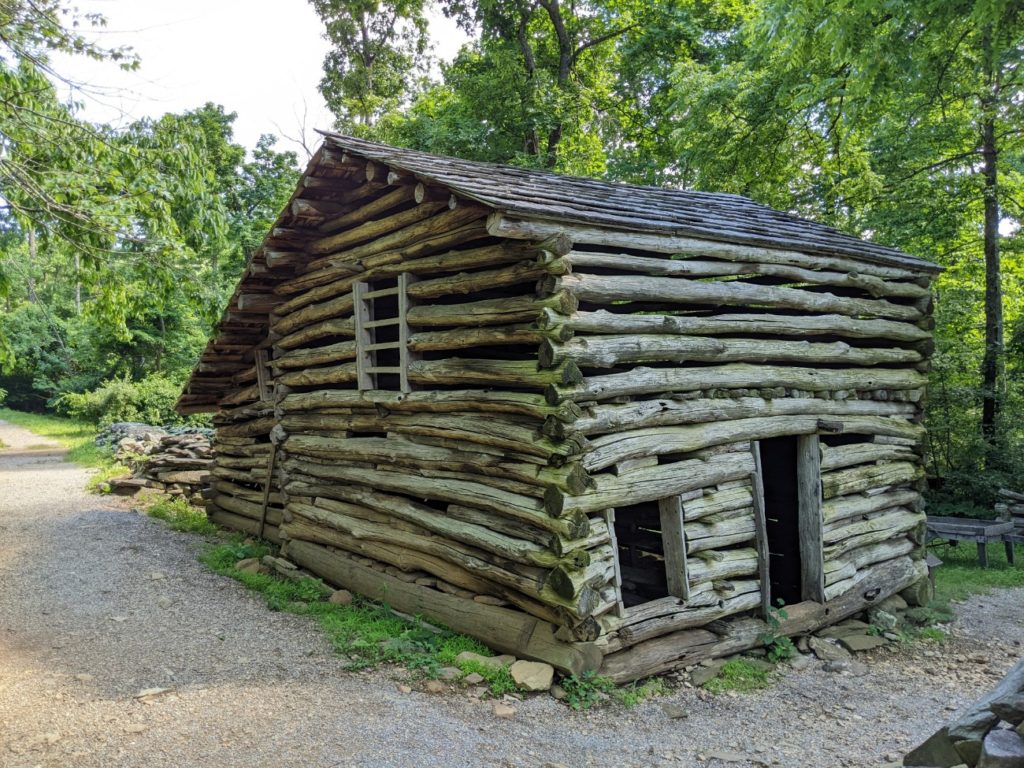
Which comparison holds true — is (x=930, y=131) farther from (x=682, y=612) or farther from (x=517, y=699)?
(x=517, y=699)

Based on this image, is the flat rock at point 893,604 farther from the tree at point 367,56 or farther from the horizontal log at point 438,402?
the tree at point 367,56

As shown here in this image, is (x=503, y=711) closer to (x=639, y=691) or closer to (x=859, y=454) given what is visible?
(x=639, y=691)

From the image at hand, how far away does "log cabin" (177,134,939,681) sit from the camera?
582cm

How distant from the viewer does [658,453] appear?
621 centimetres

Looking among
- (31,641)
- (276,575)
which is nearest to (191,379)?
(276,575)

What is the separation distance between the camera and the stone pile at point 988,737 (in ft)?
9.66

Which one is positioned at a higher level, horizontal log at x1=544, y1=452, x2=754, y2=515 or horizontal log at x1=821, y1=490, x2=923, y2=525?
horizontal log at x1=544, y1=452, x2=754, y2=515

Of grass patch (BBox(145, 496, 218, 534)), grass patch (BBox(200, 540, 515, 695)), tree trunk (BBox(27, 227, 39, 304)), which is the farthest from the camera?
grass patch (BBox(145, 496, 218, 534))

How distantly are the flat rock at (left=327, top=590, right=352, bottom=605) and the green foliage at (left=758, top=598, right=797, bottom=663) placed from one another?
4.39m

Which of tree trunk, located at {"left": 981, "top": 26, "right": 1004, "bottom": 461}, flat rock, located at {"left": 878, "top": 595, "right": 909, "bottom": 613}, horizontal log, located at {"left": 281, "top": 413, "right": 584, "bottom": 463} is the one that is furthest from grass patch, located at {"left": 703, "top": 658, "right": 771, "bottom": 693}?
tree trunk, located at {"left": 981, "top": 26, "right": 1004, "bottom": 461}

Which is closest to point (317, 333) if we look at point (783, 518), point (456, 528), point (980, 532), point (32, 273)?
point (456, 528)

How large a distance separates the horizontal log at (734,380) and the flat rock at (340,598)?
3835 mm

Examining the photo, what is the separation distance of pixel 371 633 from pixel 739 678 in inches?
136

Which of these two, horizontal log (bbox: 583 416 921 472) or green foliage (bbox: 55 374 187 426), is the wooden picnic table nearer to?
horizontal log (bbox: 583 416 921 472)
